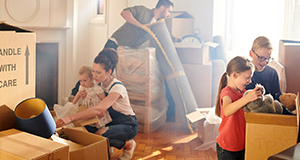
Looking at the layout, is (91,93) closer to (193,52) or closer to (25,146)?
(25,146)

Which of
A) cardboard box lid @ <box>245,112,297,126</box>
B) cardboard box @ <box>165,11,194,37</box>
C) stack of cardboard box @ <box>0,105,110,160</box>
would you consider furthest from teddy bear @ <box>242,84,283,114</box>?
cardboard box @ <box>165,11,194,37</box>

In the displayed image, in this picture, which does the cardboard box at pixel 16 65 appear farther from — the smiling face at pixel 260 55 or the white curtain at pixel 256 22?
the white curtain at pixel 256 22

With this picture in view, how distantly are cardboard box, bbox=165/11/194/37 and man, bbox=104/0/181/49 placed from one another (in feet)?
0.44

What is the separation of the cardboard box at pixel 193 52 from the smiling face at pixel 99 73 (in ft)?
4.62

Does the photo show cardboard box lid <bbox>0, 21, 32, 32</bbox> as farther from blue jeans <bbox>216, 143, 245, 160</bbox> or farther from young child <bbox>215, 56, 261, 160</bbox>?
blue jeans <bbox>216, 143, 245, 160</bbox>

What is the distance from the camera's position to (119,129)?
195 cm

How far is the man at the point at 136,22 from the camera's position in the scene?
10.3ft

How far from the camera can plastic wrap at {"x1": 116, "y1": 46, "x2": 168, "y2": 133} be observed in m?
2.90

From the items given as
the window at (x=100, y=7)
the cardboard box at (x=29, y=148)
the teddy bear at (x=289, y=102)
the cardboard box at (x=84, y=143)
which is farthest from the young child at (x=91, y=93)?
the window at (x=100, y=7)

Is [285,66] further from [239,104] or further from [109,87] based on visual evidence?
[109,87]

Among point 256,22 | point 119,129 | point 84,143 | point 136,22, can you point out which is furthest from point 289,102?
point 136,22

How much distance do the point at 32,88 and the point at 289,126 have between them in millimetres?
1029

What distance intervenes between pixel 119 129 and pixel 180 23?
6.19 ft

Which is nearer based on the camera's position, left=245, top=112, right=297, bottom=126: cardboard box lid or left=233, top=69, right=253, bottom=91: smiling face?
left=245, top=112, right=297, bottom=126: cardboard box lid
